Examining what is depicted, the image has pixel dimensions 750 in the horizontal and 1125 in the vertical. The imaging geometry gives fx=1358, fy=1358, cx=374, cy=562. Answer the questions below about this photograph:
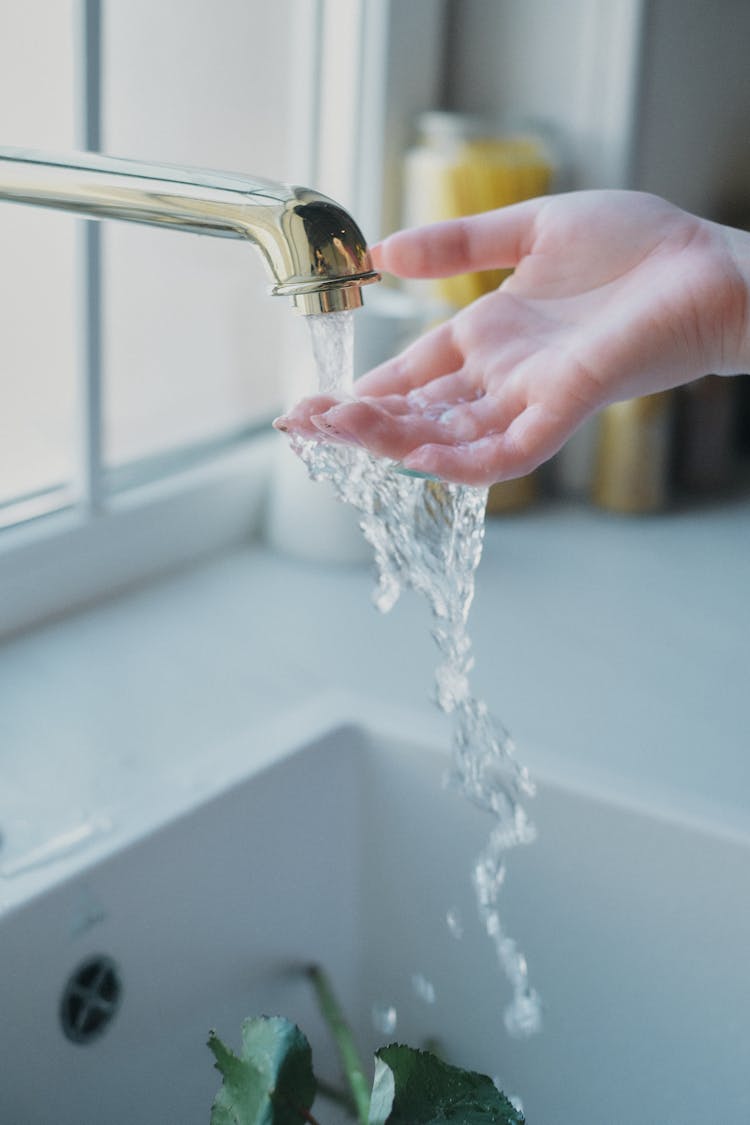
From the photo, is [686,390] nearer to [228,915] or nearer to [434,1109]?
[228,915]

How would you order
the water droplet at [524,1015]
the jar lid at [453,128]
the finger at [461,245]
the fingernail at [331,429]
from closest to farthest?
the fingernail at [331,429] < the finger at [461,245] < the water droplet at [524,1015] < the jar lid at [453,128]

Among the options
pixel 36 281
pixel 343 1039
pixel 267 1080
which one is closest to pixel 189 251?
pixel 36 281

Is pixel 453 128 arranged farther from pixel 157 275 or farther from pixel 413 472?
pixel 413 472

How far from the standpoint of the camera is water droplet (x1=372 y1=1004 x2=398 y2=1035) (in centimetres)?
86

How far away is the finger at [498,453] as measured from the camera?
60 cm

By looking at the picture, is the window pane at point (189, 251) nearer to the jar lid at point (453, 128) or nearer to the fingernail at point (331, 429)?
the jar lid at point (453, 128)

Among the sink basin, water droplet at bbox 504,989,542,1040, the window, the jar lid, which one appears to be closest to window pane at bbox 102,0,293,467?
the window

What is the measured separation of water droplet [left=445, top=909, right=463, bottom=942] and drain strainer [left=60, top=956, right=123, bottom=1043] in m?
0.22

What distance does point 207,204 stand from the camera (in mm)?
499

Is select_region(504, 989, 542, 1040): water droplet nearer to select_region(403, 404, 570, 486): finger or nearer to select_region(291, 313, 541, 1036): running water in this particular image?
select_region(291, 313, 541, 1036): running water

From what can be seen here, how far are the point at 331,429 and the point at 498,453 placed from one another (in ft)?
0.25

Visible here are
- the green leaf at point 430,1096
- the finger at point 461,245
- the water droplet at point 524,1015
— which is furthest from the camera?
the water droplet at point 524,1015

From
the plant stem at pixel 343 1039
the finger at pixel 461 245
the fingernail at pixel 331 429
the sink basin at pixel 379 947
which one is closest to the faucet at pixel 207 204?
the fingernail at pixel 331 429

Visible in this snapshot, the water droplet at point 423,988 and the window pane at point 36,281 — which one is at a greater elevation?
the window pane at point 36,281
